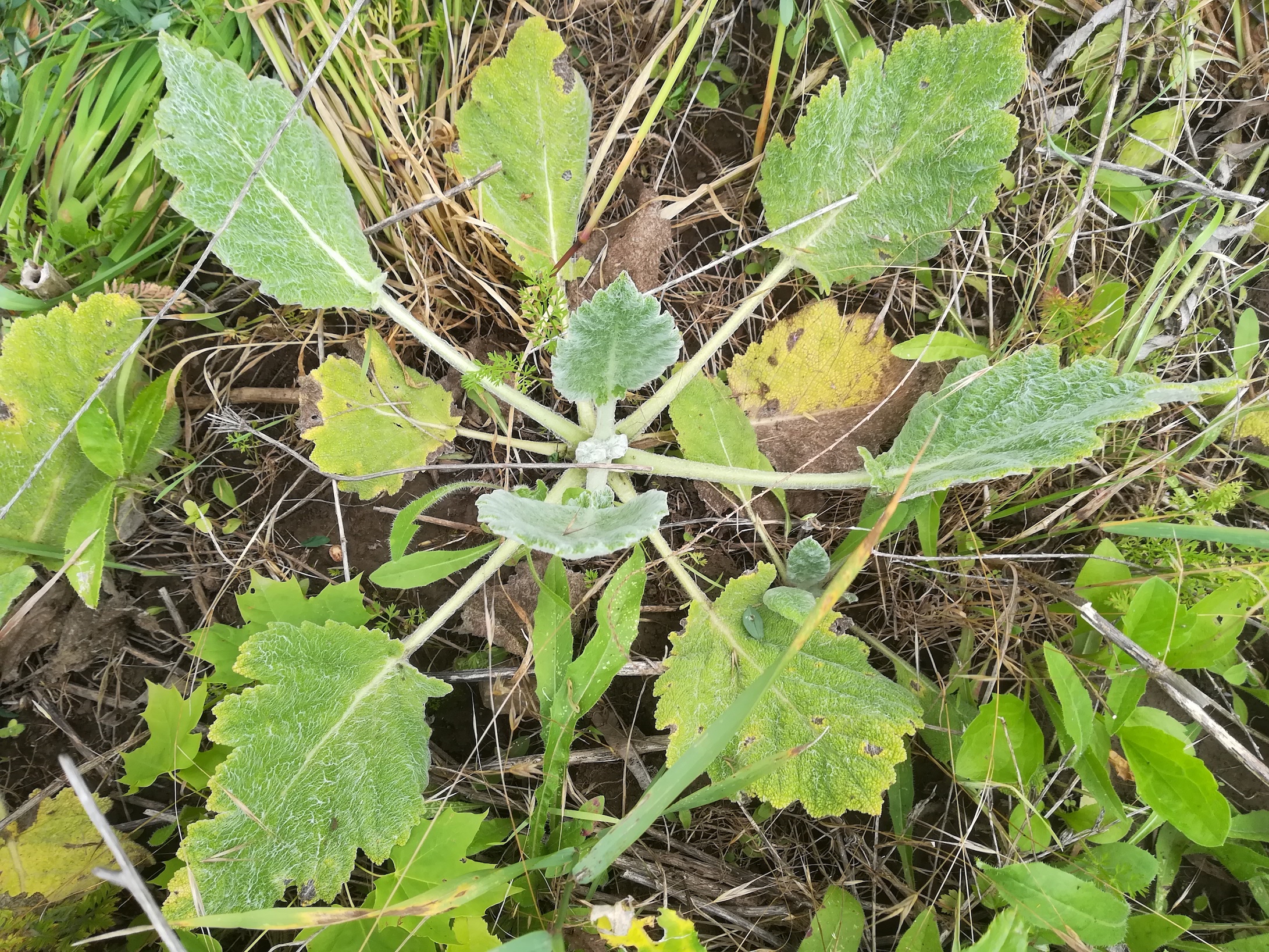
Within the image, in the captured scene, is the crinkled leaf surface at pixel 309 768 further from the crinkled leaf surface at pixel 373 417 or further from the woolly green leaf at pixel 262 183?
the woolly green leaf at pixel 262 183

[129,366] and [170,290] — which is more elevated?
[170,290]

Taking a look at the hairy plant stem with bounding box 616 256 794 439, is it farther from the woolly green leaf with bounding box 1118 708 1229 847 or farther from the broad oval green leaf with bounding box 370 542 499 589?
the woolly green leaf with bounding box 1118 708 1229 847

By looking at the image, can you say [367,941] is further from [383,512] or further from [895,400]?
[895,400]

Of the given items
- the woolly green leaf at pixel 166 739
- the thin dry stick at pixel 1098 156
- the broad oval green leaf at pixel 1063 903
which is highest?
the thin dry stick at pixel 1098 156

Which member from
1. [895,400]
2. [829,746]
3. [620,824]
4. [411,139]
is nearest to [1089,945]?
[829,746]

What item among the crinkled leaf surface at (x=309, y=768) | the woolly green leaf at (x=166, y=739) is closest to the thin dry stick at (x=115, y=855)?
the crinkled leaf surface at (x=309, y=768)

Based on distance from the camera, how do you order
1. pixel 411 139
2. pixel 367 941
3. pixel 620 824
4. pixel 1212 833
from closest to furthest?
pixel 620 824 < pixel 1212 833 < pixel 367 941 < pixel 411 139

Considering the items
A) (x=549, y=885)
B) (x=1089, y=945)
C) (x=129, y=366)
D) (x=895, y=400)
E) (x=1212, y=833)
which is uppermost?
(x=129, y=366)

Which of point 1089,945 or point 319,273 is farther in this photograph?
point 319,273

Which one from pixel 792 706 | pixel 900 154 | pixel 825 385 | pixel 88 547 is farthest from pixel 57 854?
pixel 900 154
